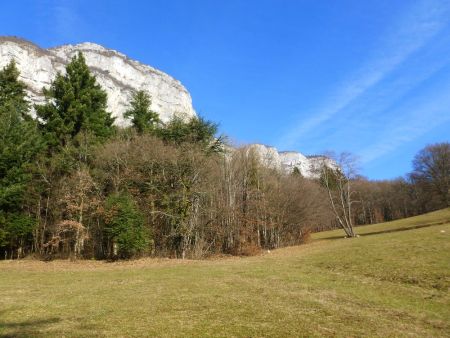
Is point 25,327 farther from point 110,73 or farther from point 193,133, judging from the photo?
point 110,73

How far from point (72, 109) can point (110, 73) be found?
95.3 metres

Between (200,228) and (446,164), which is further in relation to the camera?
(446,164)

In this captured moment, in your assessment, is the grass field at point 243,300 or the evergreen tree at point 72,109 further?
the evergreen tree at point 72,109

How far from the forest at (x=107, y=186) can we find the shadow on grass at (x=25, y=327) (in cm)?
1442

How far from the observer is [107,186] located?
2597 centimetres

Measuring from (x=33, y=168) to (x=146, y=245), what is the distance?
34.6 ft

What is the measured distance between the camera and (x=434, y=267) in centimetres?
1452

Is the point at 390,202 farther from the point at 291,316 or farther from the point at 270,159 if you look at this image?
the point at 291,316

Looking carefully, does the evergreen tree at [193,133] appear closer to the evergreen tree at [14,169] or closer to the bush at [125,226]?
the bush at [125,226]

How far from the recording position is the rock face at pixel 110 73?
92938 mm

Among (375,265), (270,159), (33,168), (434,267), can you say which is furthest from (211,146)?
(434,267)

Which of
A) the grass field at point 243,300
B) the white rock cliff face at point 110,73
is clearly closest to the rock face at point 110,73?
the white rock cliff face at point 110,73

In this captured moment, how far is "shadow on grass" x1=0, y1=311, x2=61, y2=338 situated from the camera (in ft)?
21.2

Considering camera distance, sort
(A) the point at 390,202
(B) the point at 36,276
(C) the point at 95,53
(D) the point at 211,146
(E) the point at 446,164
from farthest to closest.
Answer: (C) the point at 95,53, (A) the point at 390,202, (E) the point at 446,164, (D) the point at 211,146, (B) the point at 36,276
